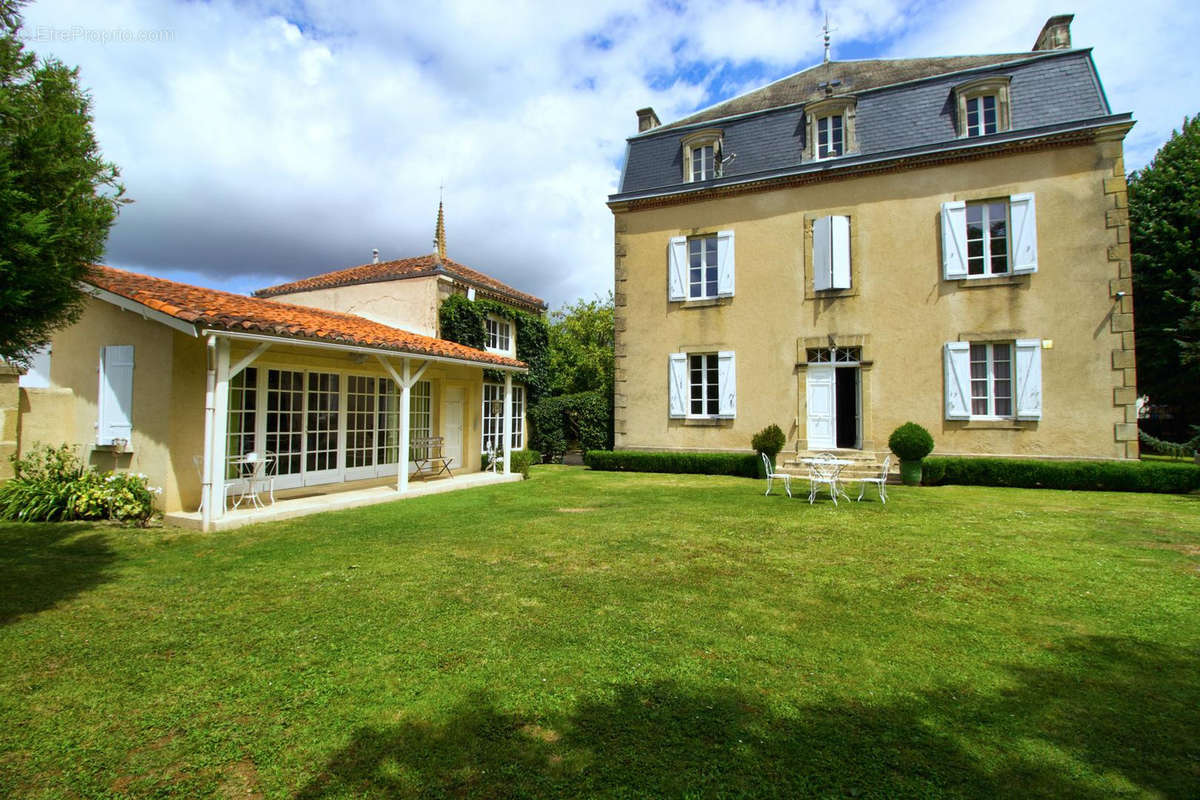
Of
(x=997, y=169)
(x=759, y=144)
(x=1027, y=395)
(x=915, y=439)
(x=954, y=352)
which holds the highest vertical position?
(x=759, y=144)

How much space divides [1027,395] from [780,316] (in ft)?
16.6

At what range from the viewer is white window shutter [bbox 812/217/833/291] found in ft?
41.8

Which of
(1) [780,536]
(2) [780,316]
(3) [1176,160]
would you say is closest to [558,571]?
(1) [780,536]

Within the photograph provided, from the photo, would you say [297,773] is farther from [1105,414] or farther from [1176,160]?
[1176,160]

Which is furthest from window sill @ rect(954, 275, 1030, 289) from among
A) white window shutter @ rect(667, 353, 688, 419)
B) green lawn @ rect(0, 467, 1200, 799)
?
green lawn @ rect(0, 467, 1200, 799)

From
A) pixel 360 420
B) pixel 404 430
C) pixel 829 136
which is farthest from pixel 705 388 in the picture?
pixel 360 420

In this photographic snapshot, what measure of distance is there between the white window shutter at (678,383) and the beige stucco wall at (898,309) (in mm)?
246

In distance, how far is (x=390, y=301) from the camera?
14.6 meters

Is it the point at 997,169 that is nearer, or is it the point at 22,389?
the point at 22,389

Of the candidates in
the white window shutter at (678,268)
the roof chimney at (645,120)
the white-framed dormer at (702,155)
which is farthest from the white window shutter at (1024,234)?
the roof chimney at (645,120)

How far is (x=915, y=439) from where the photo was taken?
11.2 m

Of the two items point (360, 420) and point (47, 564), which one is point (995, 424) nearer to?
point (360, 420)

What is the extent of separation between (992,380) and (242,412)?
45.6 feet

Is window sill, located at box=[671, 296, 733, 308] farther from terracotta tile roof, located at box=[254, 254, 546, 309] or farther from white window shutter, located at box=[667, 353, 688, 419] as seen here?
terracotta tile roof, located at box=[254, 254, 546, 309]
